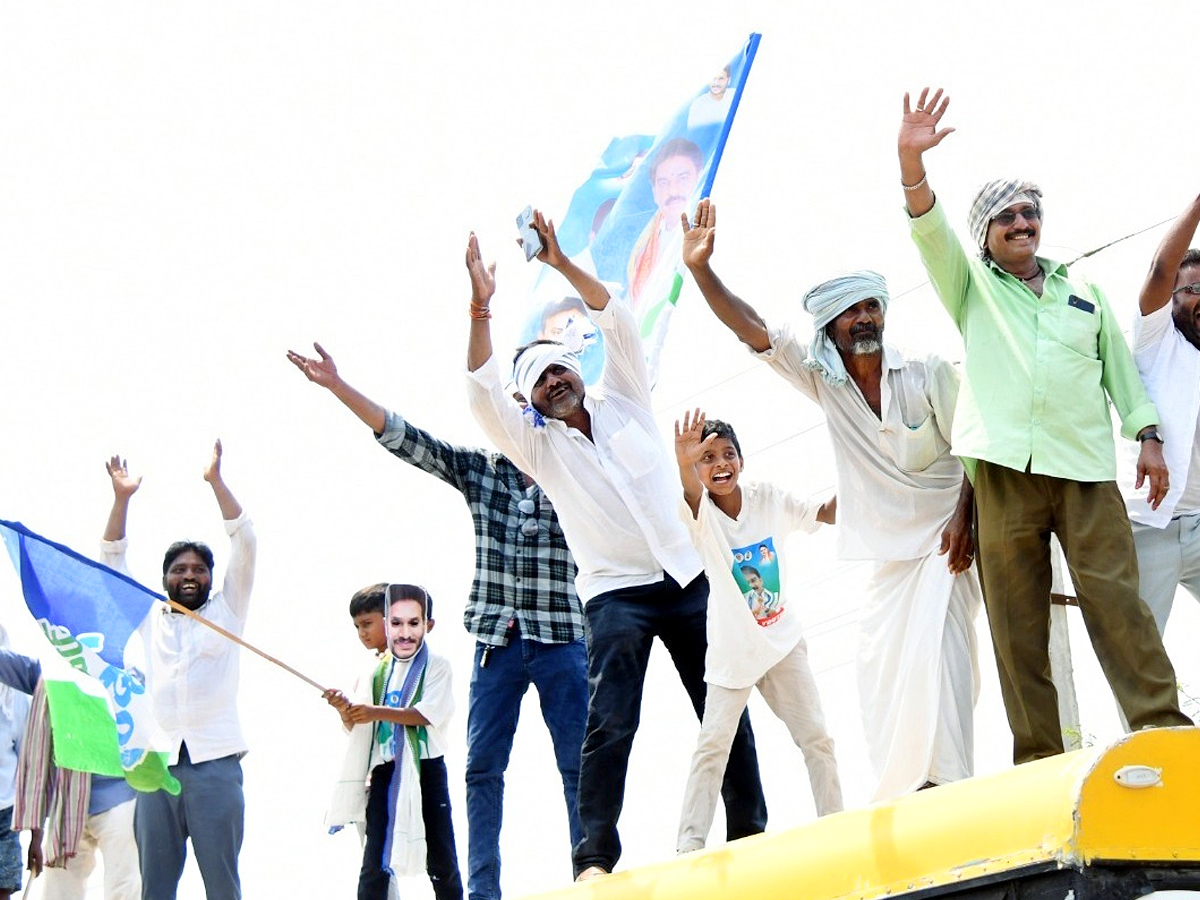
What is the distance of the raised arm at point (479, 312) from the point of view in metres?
5.81

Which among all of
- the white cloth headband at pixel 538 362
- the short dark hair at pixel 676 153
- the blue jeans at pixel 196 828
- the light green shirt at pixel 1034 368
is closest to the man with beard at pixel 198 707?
the blue jeans at pixel 196 828

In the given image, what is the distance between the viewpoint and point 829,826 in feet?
11.5

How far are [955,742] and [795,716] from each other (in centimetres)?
117

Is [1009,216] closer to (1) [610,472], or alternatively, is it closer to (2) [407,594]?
(1) [610,472]

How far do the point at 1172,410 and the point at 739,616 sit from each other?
1.55m

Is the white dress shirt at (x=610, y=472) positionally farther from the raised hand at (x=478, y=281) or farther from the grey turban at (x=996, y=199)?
the grey turban at (x=996, y=199)

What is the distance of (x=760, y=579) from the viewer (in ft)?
18.9

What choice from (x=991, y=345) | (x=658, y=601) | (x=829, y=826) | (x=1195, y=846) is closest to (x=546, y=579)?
(x=658, y=601)

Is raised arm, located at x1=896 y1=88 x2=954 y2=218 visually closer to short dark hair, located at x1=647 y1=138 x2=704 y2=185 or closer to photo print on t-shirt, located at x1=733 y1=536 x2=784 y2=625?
photo print on t-shirt, located at x1=733 y1=536 x2=784 y2=625

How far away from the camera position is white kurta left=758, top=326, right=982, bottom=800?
Answer: 4.80m

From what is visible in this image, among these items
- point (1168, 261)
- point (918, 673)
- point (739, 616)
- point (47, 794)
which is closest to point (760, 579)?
point (739, 616)

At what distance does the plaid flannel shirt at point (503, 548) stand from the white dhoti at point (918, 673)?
1.54m

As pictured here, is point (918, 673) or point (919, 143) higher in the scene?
point (919, 143)

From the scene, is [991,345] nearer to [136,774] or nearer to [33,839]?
[136,774]
